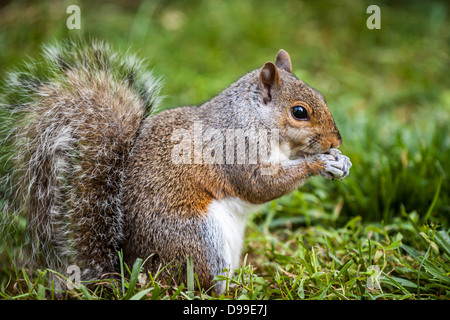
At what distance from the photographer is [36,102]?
2352 millimetres

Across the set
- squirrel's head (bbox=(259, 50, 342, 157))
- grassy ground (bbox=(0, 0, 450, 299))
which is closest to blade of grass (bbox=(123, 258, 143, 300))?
grassy ground (bbox=(0, 0, 450, 299))

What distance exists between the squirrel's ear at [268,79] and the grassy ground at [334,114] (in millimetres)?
628

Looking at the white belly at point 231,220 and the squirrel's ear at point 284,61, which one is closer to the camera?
the white belly at point 231,220

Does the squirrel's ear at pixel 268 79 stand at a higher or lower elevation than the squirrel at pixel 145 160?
higher

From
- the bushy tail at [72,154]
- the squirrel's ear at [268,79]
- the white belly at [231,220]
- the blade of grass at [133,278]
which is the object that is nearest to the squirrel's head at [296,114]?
the squirrel's ear at [268,79]

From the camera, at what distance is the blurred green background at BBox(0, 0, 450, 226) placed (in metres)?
4.24

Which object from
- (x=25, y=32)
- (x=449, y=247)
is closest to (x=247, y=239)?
(x=449, y=247)

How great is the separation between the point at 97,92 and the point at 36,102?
0.33 m

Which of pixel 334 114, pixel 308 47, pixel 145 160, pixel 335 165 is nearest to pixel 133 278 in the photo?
pixel 145 160

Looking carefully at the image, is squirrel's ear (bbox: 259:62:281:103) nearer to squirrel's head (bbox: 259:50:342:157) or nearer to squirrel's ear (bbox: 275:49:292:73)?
squirrel's head (bbox: 259:50:342:157)

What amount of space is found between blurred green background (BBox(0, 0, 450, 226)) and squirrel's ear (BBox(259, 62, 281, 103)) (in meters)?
1.25

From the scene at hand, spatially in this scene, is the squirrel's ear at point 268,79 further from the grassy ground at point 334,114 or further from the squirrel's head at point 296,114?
the grassy ground at point 334,114

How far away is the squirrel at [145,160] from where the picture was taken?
7.27 ft

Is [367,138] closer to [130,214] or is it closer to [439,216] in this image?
[439,216]
